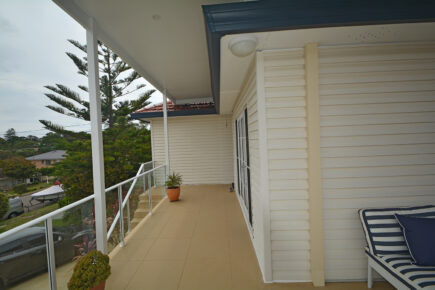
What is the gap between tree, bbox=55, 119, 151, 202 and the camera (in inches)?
332

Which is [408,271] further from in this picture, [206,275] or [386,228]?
[206,275]

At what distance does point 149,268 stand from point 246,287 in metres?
1.13

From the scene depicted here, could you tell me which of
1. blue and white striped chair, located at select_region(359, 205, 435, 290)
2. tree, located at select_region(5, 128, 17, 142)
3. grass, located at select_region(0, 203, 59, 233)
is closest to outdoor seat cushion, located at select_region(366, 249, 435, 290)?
blue and white striped chair, located at select_region(359, 205, 435, 290)

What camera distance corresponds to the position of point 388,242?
5.60 ft

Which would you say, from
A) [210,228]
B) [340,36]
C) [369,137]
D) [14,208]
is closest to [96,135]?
[210,228]

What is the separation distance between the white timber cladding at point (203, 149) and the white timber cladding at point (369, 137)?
→ 466 centimetres

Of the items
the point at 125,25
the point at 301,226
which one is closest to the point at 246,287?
the point at 301,226

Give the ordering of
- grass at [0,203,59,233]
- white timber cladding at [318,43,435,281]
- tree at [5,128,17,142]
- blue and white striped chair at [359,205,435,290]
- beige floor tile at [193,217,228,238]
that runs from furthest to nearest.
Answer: tree at [5,128,17,142] → grass at [0,203,59,233] → beige floor tile at [193,217,228,238] → white timber cladding at [318,43,435,281] → blue and white striped chair at [359,205,435,290]

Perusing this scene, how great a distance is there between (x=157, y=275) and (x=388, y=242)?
2263mm

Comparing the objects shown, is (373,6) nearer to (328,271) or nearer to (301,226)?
(301,226)

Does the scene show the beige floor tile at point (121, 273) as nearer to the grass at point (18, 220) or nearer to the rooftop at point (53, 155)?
the grass at point (18, 220)

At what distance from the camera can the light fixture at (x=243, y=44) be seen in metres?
1.54

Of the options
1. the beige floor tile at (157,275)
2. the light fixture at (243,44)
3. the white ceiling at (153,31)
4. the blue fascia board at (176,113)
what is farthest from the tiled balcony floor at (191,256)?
the blue fascia board at (176,113)

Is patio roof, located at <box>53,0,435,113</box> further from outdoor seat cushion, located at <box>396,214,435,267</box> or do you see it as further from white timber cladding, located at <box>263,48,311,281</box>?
outdoor seat cushion, located at <box>396,214,435,267</box>
